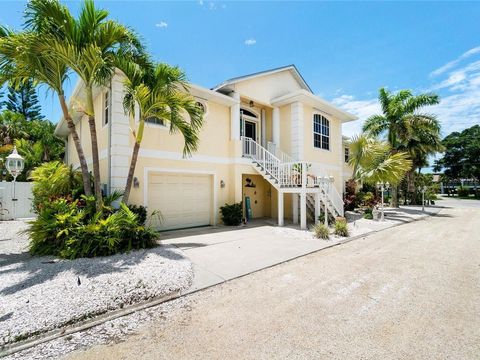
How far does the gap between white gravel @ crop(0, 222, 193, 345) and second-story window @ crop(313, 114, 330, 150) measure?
11.4 meters

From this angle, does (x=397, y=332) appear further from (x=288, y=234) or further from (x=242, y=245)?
(x=288, y=234)

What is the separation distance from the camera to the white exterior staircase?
10445 millimetres

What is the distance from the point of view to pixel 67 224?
19.7 ft

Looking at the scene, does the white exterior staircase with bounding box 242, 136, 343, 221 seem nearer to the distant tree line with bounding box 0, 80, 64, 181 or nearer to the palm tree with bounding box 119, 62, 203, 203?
the palm tree with bounding box 119, 62, 203, 203

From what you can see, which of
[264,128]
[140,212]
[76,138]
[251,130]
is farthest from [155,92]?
[264,128]

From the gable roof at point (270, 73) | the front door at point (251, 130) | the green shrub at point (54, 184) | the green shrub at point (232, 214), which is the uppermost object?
the gable roof at point (270, 73)

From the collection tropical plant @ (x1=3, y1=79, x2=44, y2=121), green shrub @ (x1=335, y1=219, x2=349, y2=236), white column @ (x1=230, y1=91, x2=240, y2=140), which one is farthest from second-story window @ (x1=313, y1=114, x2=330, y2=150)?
tropical plant @ (x1=3, y1=79, x2=44, y2=121)

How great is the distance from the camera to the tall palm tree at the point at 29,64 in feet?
18.0

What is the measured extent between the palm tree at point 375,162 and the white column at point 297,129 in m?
4.98

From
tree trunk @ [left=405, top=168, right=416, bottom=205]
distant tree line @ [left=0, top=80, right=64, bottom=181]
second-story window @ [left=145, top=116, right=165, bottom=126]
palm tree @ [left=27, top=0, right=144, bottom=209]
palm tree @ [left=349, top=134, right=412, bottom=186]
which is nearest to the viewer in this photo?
palm tree @ [left=27, top=0, right=144, bottom=209]

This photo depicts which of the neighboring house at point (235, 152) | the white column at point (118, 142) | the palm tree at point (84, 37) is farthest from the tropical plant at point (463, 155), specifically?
the palm tree at point (84, 37)

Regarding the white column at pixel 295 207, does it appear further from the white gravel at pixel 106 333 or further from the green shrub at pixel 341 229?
the white gravel at pixel 106 333

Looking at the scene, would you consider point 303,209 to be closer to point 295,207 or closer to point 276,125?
point 295,207

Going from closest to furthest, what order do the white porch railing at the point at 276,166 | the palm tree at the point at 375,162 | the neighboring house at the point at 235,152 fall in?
the neighboring house at the point at 235,152
the white porch railing at the point at 276,166
the palm tree at the point at 375,162
